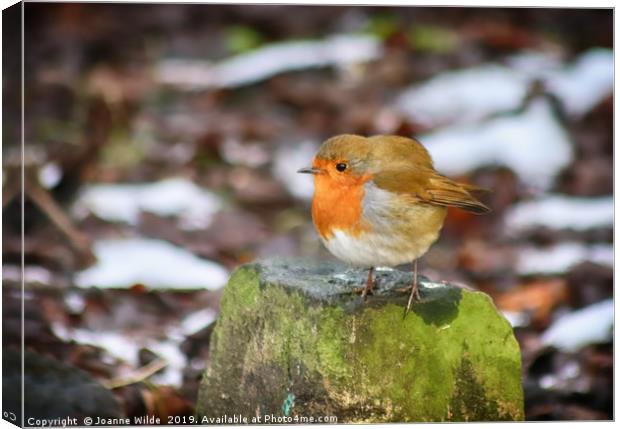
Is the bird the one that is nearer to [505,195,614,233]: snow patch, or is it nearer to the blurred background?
the blurred background

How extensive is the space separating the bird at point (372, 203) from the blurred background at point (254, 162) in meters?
0.72

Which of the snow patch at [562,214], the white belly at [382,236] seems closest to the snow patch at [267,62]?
the snow patch at [562,214]

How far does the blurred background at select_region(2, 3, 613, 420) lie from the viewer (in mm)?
4293

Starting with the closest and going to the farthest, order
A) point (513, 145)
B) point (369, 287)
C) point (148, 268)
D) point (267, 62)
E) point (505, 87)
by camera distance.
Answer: point (369, 287)
point (148, 268)
point (505, 87)
point (513, 145)
point (267, 62)

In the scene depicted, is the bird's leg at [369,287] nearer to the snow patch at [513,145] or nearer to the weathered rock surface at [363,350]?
the weathered rock surface at [363,350]

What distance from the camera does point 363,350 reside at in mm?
3803

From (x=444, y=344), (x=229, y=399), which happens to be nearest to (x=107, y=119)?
(x=229, y=399)

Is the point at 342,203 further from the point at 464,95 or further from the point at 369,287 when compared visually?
the point at 464,95

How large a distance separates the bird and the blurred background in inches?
28.3

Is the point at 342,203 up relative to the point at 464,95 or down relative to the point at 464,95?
down

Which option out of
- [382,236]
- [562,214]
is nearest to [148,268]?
[382,236]

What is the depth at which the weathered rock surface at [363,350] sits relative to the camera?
380 cm

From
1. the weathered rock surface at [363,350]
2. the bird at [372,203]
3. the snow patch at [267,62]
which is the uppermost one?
the snow patch at [267,62]

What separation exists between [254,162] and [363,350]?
6.66 feet
